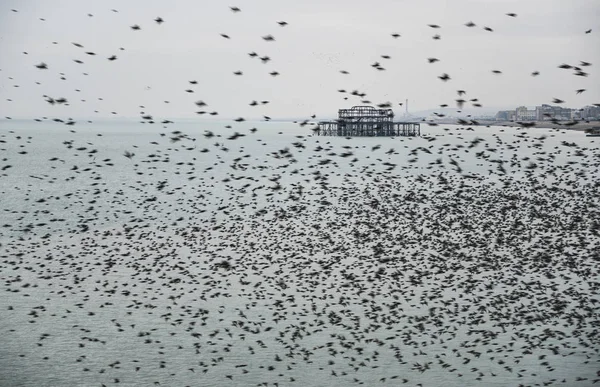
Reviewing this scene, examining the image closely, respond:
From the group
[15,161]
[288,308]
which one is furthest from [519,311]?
[15,161]

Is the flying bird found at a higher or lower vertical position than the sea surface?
higher

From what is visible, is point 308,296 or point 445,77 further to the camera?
point 308,296

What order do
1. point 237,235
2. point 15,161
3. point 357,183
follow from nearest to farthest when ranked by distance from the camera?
point 237,235
point 357,183
point 15,161

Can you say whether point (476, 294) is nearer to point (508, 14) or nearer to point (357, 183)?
point (508, 14)

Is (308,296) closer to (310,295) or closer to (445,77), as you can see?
(310,295)

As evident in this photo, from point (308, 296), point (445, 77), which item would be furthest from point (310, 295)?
point (445, 77)

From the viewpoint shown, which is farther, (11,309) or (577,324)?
(11,309)

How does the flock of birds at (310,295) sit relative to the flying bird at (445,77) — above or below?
below

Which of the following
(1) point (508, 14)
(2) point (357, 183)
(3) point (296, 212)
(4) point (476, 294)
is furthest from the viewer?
(2) point (357, 183)

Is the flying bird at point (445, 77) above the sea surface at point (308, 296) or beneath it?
above

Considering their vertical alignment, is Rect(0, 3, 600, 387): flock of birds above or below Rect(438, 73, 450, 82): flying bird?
below

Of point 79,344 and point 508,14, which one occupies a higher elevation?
point 508,14
